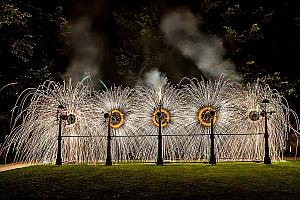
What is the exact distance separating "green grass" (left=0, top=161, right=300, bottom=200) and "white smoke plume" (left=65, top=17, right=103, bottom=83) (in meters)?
21.8

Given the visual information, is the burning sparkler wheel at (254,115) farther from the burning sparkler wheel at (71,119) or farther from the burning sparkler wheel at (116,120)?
the burning sparkler wheel at (71,119)

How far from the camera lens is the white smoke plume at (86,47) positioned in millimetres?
34375

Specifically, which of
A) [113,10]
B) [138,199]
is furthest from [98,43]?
[138,199]

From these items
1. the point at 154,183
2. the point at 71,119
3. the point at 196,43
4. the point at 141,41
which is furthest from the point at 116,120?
the point at 141,41

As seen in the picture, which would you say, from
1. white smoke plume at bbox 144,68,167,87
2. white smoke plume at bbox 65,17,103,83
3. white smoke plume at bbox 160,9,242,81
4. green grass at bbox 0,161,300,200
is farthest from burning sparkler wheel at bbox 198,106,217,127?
white smoke plume at bbox 65,17,103,83

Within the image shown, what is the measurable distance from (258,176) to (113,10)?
26.0 metres

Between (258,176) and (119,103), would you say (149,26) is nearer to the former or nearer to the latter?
(119,103)

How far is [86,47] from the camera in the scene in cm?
3544

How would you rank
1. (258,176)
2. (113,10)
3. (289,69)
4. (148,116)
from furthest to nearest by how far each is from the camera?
1. (113,10)
2. (289,69)
3. (148,116)
4. (258,176)

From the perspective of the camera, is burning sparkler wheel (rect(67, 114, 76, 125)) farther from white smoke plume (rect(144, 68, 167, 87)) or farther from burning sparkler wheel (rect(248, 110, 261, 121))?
white smoke plume (rect(144, 68, 167, 87))

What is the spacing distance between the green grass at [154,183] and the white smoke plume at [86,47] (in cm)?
2181

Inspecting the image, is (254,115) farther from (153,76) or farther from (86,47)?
(86,47)

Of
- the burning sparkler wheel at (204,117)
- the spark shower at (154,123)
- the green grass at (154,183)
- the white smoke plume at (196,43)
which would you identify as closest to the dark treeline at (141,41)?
the white smoke plume at (196,43)

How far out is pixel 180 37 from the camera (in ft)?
107
